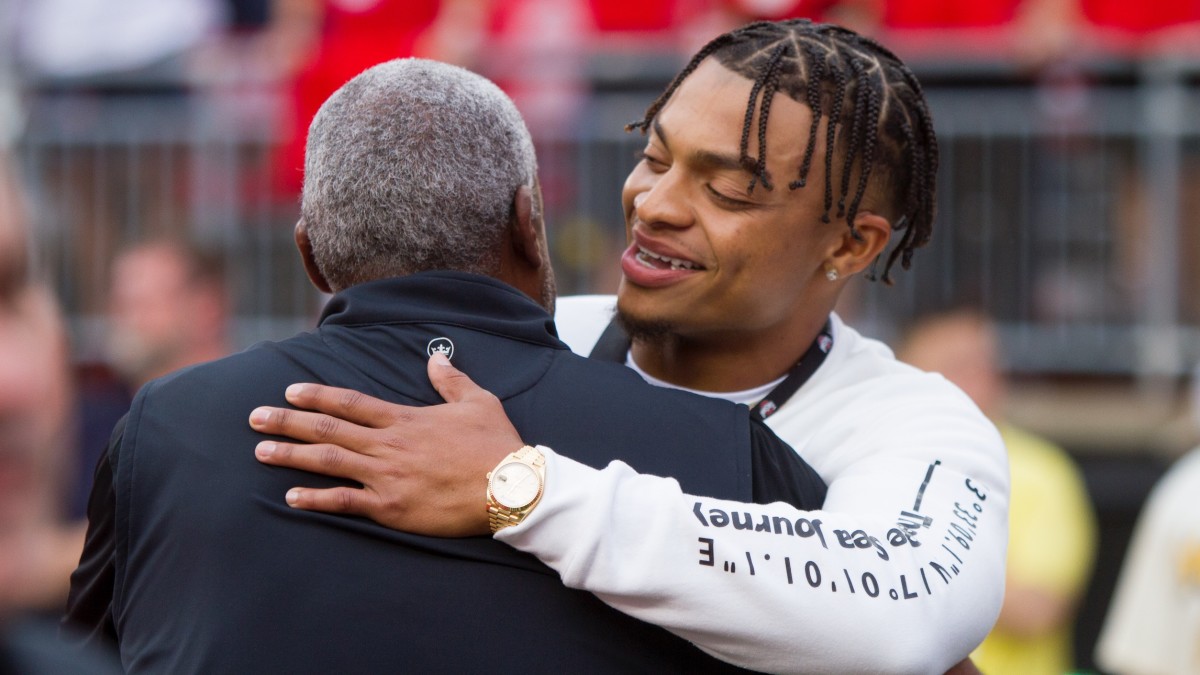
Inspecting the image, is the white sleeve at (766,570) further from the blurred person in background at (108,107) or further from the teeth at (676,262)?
the blurred person in background at (108,107)

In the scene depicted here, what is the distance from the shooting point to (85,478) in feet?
17.6

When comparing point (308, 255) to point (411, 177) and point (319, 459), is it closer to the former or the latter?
point (411, 177)

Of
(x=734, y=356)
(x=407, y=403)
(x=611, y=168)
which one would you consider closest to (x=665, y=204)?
(x=734, y=356)

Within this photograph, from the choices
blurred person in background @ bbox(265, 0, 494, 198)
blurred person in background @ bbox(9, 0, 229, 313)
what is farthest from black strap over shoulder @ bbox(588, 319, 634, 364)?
blurred person in background @ bbox(9, 0, 229, 313)

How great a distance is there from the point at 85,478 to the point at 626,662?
12.8 feet

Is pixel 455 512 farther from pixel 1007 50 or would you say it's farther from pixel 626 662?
pixel 1007 50

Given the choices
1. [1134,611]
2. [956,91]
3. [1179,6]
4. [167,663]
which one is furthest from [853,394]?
[1179,6]

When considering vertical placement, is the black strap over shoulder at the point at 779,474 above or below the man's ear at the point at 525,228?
below

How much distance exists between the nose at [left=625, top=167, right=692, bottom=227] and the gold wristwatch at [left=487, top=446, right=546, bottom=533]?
2.65ft

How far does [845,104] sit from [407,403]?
3.45ft

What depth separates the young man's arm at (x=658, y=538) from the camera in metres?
1.89

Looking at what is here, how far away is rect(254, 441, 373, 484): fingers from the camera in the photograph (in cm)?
190

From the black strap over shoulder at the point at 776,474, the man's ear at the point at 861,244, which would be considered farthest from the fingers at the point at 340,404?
the man's ear at the point at 861,244

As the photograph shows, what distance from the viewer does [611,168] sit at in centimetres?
647
